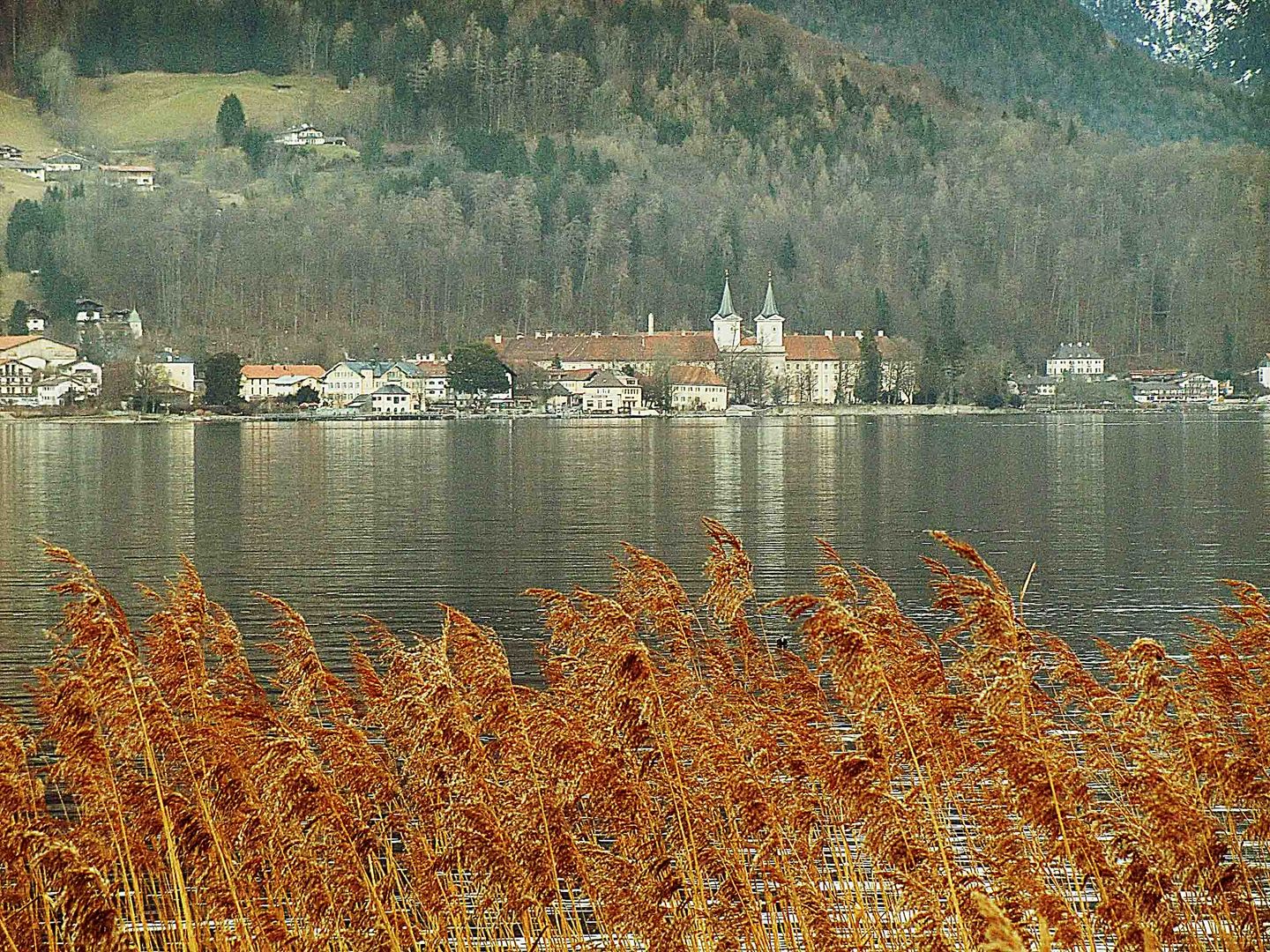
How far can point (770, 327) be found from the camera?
180 meters

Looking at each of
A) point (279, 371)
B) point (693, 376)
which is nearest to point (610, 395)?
point (693, 376)

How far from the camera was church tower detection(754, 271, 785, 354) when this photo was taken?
583 ft

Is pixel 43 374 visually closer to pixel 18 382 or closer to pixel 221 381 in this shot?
pixel 18 382

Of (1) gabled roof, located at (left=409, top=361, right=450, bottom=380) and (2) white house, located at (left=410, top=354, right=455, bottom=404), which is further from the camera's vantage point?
(1) gabled roof, located at (left=409, top=361, right=450, bottom=380)

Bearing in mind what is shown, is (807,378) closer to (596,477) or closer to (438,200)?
(438,200)

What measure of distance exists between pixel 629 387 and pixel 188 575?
140m

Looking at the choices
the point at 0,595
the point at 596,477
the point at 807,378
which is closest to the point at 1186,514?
the point at 596,477

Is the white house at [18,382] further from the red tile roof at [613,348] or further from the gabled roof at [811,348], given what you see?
A: the gabled roof at [811,348]

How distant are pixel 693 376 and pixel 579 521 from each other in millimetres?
116250

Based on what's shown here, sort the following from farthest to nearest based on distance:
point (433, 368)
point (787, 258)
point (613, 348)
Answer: point (787, 258)
point (613, 348)
point (433, 368)

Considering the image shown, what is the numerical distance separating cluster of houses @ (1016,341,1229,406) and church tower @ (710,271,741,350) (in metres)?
32.7

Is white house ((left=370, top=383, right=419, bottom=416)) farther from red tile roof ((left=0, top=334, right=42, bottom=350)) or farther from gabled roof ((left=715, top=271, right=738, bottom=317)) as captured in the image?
gabled roof ((left=715, top=271, right=738, bottom=317))

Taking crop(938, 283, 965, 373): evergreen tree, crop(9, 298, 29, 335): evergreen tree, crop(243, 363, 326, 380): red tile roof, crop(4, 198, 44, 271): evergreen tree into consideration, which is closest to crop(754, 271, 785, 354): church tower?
crop(938, 283, 965, 373): evergreen tree

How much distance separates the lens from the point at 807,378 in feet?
532
